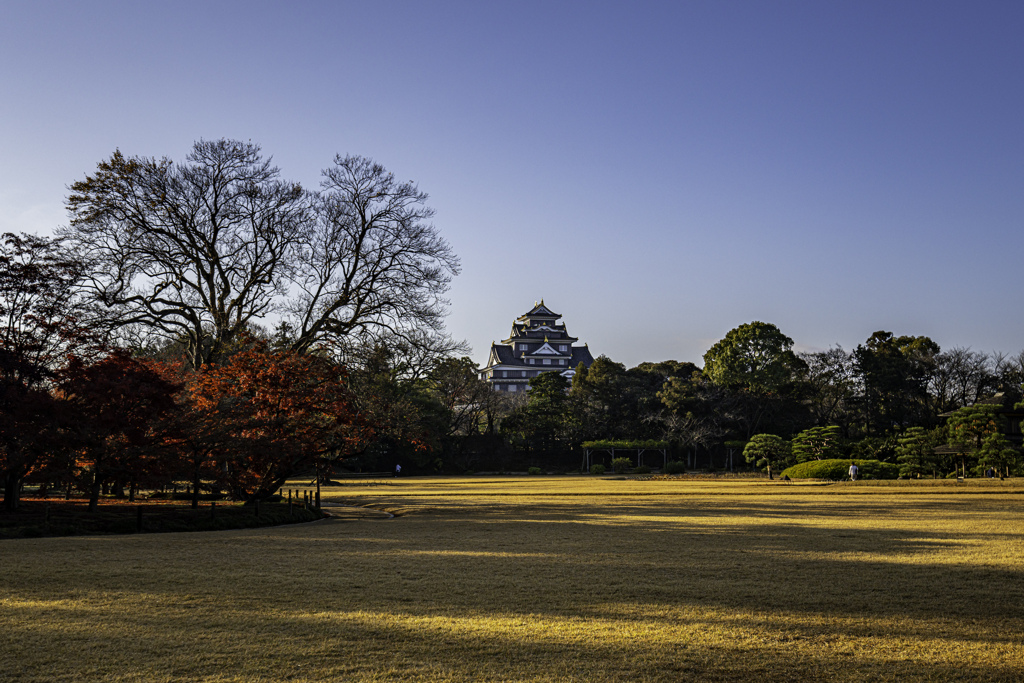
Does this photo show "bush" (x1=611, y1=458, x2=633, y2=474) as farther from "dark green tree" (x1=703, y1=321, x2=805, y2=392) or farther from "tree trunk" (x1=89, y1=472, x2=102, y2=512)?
"tree trunk" (x1=89, y1=472, x2=102, y2=512)

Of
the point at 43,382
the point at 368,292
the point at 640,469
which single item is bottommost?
the point at 640,469

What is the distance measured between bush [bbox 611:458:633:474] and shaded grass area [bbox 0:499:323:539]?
30000mm

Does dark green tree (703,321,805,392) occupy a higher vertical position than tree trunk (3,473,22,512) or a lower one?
higher

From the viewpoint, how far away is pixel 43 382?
47.3 ft

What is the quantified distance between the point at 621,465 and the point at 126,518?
3415cm

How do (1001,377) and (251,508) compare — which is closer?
(251,508)

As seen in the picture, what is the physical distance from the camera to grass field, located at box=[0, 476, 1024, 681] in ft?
16.8

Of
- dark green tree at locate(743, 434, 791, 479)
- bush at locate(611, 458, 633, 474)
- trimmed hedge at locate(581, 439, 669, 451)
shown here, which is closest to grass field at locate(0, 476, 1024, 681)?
dark green tree at locate(743, 434, 791, 479)

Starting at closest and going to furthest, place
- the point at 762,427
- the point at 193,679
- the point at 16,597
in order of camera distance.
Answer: the point at 193,679
the point at 16,597
the point at 762,427

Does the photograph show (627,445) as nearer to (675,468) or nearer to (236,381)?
(675,468)

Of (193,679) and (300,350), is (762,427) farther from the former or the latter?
(193,679)

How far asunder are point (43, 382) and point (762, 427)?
4308cm

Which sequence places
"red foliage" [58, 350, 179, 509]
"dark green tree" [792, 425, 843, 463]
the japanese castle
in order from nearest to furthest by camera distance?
"red foliage" [58, 350, 179, 509] < "dark green tree" [792, 425, 843, 463] < the japanese castle

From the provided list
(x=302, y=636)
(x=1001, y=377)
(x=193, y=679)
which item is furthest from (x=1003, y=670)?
(x=1001, y=377)
